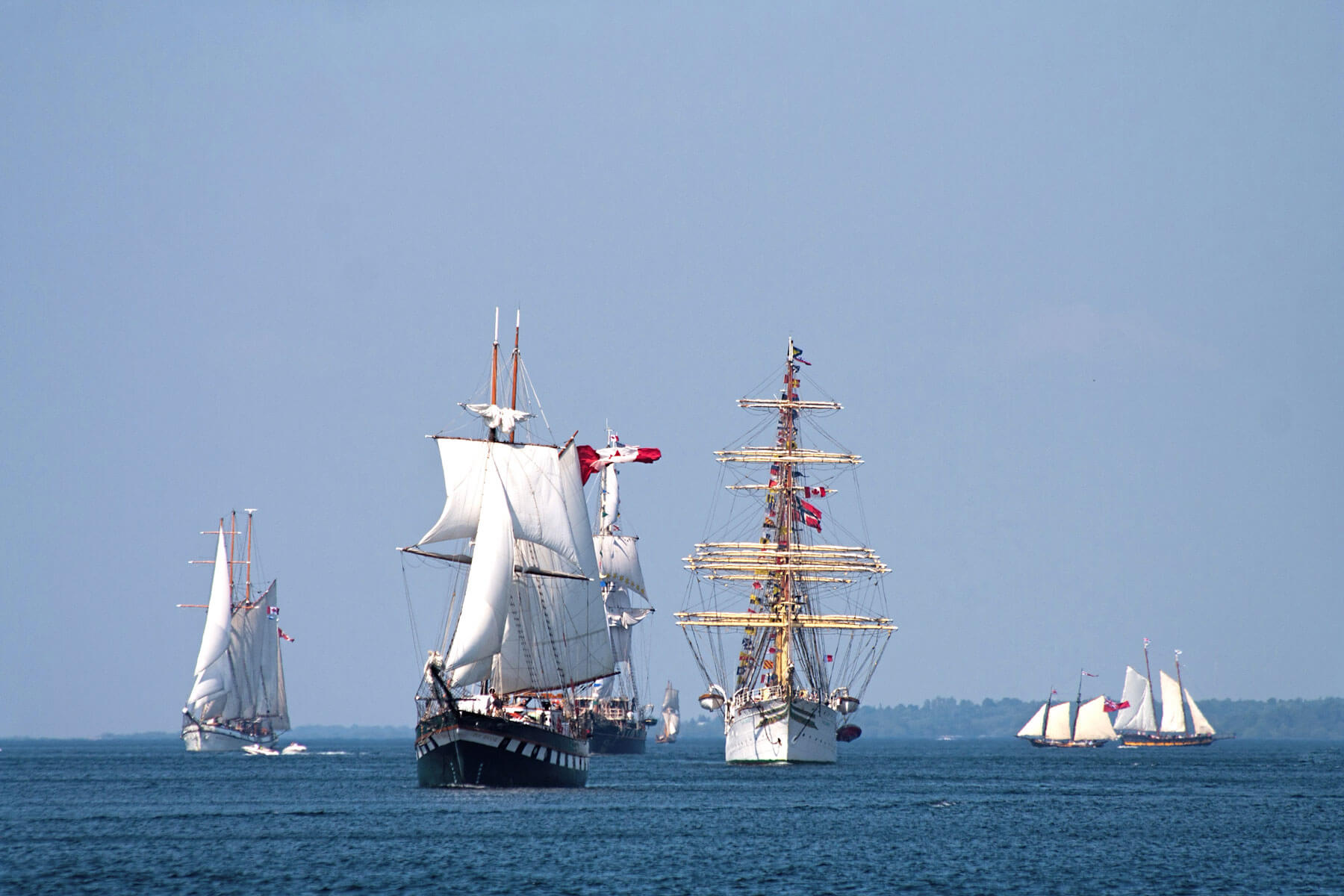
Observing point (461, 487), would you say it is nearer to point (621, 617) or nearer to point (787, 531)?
point (787, 531)

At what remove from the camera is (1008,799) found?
82.9 meters

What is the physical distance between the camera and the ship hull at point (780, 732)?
9838cm

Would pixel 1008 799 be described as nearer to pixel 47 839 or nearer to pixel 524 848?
pixel 524 848

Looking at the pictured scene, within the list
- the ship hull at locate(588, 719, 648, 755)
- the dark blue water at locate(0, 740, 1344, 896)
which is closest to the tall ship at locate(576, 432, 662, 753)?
the ship hull at locate(588, 719, 648, 755)

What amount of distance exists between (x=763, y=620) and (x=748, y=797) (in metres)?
34.4

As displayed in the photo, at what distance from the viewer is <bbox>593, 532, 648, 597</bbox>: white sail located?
155750 mm

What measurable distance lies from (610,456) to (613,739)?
70.7 metres

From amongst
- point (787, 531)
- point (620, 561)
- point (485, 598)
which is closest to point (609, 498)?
point (620, 561)

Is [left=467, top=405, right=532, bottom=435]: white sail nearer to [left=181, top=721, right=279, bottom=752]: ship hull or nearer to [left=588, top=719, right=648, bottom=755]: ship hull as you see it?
[left=588, top=719, right=648, bottom=755]: ship hull

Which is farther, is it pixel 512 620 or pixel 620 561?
pixel 620 561

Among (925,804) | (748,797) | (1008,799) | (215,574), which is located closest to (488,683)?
(748,797)

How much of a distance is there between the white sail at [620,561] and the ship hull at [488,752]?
264 ft

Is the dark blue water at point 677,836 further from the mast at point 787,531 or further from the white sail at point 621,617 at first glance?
the white sail at point 621,617

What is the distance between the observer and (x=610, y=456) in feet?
292
